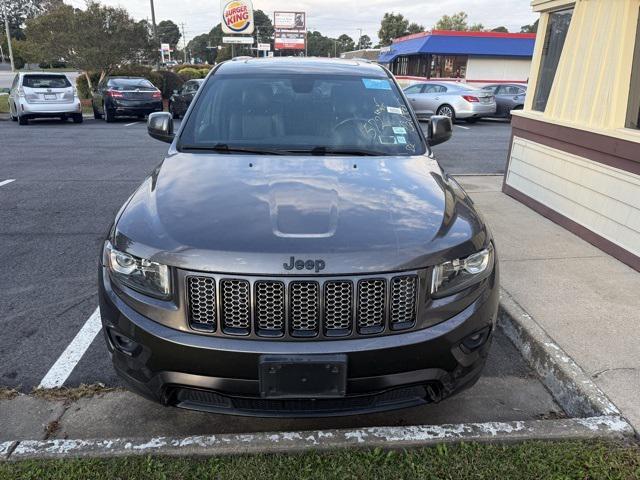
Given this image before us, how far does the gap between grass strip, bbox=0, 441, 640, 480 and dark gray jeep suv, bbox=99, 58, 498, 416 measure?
277mm

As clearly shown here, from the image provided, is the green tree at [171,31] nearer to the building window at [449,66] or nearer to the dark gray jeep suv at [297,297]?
the building window at [449,66]

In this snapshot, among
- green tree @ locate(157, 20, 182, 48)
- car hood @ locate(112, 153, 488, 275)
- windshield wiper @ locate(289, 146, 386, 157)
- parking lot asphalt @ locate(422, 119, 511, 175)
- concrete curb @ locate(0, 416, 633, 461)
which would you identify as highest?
green tree @ locate(157, 20, 182, 48)

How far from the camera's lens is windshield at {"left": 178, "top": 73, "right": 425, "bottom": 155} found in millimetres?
3459

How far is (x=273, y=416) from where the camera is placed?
222 cm

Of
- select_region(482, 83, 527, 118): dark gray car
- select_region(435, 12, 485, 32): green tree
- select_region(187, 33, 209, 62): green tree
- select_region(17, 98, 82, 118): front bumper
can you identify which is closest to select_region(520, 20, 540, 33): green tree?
select_region(435, 12, 485, 32): green tree

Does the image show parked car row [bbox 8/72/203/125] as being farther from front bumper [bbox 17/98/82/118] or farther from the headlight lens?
the headlight lens

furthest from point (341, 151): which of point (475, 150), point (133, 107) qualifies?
point (133, 107)

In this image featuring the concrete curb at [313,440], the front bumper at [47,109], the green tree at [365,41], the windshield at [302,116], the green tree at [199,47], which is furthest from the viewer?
the green tree at [365,41]

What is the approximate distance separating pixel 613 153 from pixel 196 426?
14.0ft

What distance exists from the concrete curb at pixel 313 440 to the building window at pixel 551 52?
187 inches

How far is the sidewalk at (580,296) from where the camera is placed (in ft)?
9.89

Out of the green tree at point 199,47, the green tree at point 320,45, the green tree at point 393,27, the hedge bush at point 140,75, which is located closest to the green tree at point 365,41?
the green tree at point 320,45

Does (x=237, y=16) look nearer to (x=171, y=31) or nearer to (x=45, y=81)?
(x=45, y=81)

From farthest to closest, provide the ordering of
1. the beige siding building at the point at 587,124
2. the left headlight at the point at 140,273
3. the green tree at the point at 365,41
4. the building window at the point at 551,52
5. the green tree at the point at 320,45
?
1. the green tree at the point at 365,41
2. the green tree at the point at 320,45
3. the building window at the point at 551,52
4. the beige siding building at the point at 587,124
5. the left headlight at the point at 140,273
